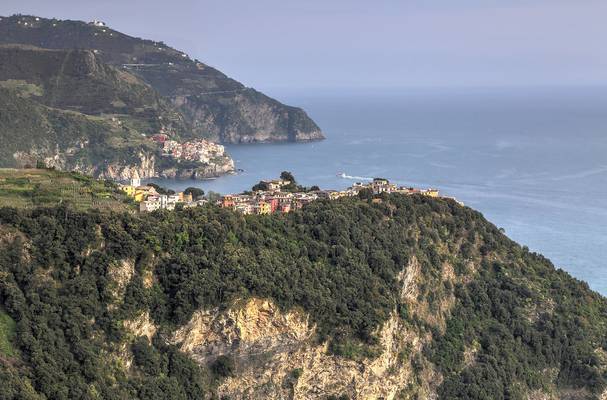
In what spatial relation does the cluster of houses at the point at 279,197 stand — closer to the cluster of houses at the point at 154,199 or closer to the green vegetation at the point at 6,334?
the cluster of houses at the point at 154,199

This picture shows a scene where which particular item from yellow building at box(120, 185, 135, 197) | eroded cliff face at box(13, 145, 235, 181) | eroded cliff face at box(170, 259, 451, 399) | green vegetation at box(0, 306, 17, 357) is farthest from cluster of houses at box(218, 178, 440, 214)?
eroded cliff face at box(13, 145, 235, 181)

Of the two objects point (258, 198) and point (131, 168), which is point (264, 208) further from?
point (131, 168)

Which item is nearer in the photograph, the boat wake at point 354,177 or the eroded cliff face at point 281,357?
the eroded cliff face at point 281,357

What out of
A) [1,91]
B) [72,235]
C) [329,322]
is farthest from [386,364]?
[1,91]

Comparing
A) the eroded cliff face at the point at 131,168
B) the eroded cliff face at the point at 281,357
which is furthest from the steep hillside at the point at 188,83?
the eroded cliff face at the point at 281,357

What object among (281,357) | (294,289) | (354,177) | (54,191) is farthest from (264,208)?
(354,177)

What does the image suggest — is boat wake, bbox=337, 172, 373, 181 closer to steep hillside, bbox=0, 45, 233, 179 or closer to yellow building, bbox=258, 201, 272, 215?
steep hillside, bbox=0, 45, 233, 179
